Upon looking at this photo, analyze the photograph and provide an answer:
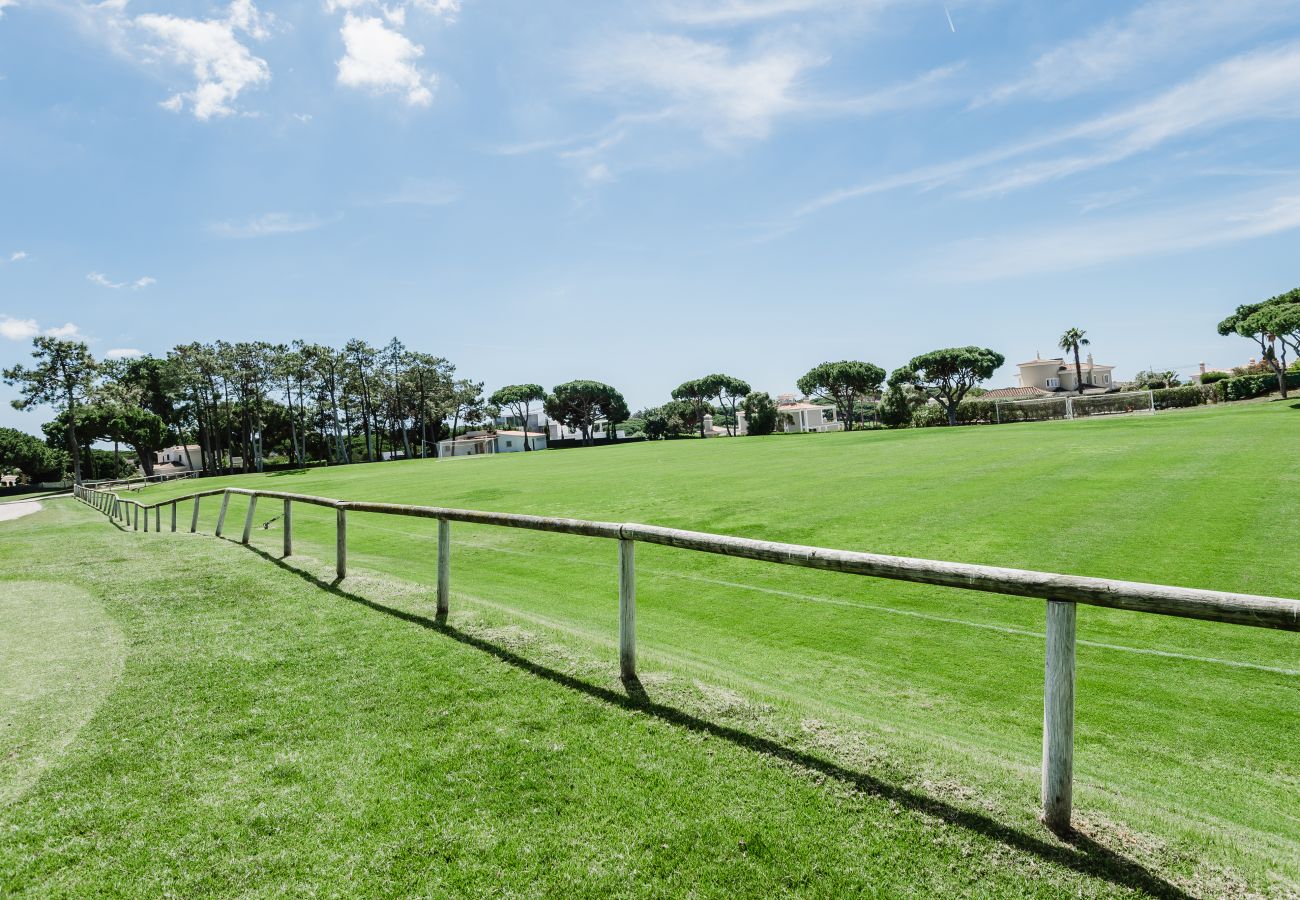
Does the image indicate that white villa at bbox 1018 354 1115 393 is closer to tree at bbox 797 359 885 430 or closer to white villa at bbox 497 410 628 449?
tree at bbox 797 359 885 430

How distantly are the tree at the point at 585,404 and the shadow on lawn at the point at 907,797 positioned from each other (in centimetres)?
9567

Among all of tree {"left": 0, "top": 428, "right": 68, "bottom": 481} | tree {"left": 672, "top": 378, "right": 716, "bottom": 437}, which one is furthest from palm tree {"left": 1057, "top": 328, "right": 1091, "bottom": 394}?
tree {"left": 0, "top": 428, "right": 68, "bottom": 481}

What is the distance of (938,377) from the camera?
70.1 metres

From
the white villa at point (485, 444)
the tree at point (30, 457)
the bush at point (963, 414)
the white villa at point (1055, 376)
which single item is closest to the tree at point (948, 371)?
the bush at point (963, 414)

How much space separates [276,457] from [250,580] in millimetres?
105597

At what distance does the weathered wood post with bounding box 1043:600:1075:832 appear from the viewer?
9.91 ft

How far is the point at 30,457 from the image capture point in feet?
271

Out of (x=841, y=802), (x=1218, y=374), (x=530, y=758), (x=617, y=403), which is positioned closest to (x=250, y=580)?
(x=530, y=758)

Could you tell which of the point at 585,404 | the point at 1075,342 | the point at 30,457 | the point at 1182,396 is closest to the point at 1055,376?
the point at 1075,342

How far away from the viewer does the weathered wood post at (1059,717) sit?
3020mm

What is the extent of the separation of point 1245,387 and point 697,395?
6273 cm

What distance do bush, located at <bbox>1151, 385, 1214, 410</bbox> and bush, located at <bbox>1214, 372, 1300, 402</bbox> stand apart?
1.45 meters

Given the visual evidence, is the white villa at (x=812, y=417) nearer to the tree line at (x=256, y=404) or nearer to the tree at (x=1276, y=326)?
the tree line at (x=256, y=404)

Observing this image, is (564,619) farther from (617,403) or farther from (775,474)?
(617,403)
